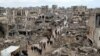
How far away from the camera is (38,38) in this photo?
20359 mm

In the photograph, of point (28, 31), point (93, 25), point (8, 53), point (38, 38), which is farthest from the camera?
point (28, 31)

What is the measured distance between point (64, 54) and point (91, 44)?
524 cm

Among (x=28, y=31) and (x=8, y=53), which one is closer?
(x=8, y=53)

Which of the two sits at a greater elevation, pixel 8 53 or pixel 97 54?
pixel 8 53

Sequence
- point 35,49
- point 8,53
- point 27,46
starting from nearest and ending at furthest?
point 8,53 → point 27,46 → point 35,49

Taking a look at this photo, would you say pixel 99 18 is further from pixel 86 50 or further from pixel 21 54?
pixel 21 54

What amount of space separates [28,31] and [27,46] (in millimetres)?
11583

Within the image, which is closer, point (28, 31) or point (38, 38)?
point (38, 38)

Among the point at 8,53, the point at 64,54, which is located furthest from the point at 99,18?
the point at 8,53

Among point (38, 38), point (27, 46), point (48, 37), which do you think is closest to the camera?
point (27, 46)

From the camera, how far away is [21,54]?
47.2ft

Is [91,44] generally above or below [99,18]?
below

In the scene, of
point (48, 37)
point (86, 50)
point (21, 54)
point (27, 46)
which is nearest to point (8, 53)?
point (21, 54)

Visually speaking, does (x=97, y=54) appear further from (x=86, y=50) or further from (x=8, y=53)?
(x=8, y=53)
